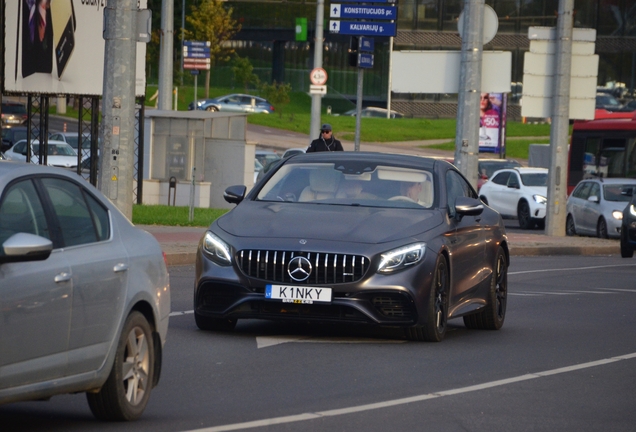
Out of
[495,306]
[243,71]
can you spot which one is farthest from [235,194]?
[243,71]

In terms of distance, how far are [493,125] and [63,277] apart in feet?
171

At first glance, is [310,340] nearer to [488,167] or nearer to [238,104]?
[488,167]

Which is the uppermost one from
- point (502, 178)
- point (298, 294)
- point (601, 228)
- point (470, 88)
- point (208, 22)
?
point (208, 22)

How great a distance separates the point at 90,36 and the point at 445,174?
59.9 feet

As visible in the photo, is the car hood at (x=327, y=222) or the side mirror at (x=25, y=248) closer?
the side mirror at (x=25, y=248)

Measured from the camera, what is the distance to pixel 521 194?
116 feet

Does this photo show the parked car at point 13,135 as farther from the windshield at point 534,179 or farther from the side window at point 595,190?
the side window at point 595,190

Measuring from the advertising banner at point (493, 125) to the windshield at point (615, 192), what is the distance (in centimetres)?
2538

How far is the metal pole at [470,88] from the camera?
24.2m

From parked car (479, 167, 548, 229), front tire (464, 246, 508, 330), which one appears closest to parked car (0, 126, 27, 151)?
parked car (479, 167, 548, 229)

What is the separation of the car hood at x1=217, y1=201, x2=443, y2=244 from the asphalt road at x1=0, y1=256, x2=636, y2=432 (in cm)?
88

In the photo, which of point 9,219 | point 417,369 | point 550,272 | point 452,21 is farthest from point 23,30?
point 452,21

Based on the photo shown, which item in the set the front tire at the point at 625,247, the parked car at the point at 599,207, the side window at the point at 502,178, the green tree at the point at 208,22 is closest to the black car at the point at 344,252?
the front tire at the point at 625,247

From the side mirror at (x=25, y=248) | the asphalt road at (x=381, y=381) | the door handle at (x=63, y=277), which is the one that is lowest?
the asphalt road at (x=381, y=381)
